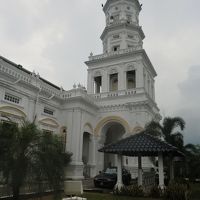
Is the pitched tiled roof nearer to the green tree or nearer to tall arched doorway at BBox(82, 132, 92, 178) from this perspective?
the green tree

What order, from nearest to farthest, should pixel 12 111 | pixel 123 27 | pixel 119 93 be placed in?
1. pixel 12 111
2. pixel 119 93
3. pixel 123 27

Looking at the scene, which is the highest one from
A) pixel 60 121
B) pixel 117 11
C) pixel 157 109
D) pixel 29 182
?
pixel 117 11

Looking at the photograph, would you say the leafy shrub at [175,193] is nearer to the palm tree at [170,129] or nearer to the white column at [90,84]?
the palm tree at [170,129]

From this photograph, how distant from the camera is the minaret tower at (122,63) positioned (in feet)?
96.1

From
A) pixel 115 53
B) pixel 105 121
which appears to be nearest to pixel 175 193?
pixel 105 121

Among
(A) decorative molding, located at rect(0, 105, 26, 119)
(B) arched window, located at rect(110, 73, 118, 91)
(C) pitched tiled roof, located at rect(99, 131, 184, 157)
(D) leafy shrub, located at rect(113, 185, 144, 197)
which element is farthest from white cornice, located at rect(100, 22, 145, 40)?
(D) leafy shrub, located at rect(113, 185, 144, 197)

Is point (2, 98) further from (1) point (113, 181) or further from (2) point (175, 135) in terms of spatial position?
(2) point (175, 135)

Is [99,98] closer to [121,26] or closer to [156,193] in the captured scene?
[121,26]

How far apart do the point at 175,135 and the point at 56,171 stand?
46.8 feet

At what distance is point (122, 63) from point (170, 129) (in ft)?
39.4

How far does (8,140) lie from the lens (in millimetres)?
10648

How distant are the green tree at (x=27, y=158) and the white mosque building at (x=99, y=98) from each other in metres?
8.50

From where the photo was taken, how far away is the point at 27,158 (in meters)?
10.7

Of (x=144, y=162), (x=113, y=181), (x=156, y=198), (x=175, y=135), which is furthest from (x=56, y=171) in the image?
(x=144, y=162)
